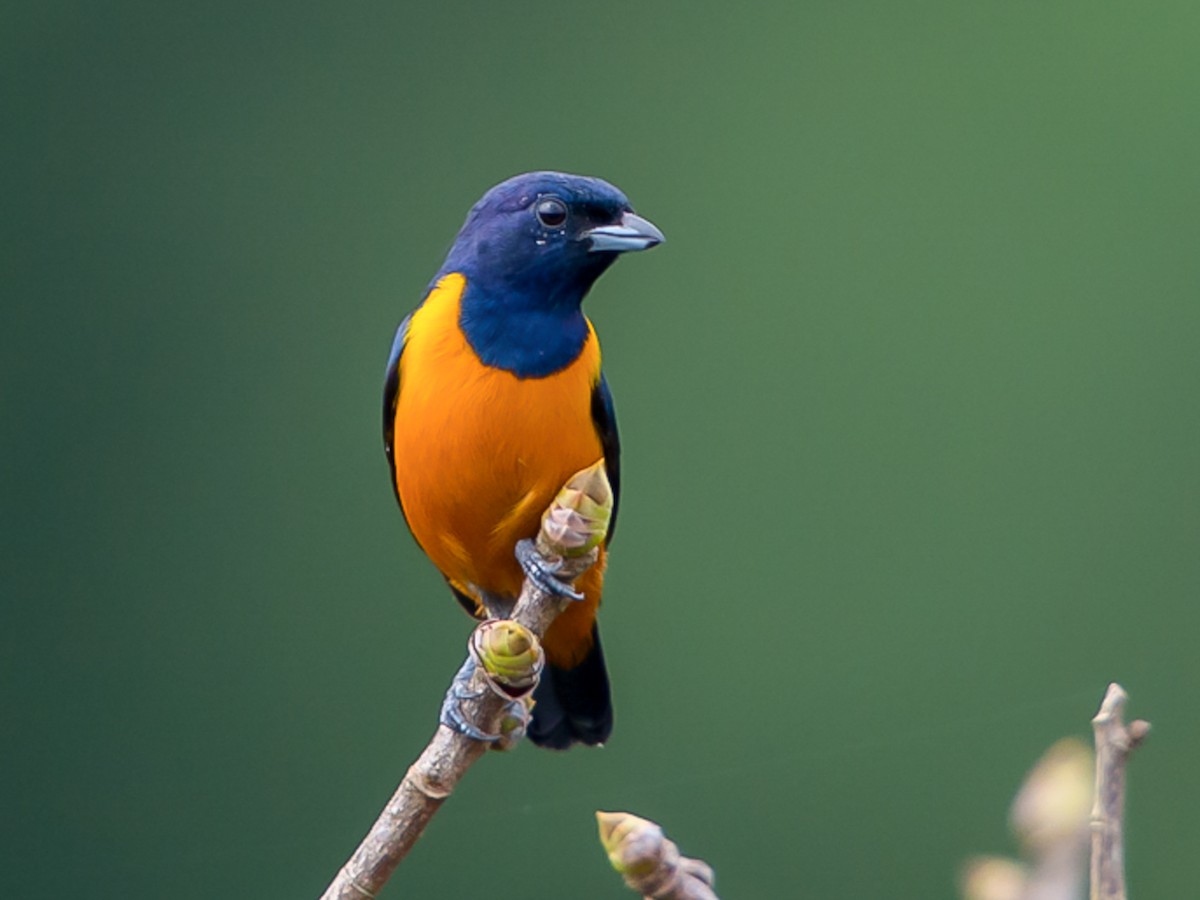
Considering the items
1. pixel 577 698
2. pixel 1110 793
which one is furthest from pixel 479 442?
pixel 1110 793

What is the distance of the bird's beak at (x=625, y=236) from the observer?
276 centimetres

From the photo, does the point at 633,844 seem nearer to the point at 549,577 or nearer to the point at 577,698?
the point at 549,577

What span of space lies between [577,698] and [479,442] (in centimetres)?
91

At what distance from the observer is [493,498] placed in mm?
2682

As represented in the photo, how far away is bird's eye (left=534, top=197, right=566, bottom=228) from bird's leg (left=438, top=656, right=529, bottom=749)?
1.26 meters

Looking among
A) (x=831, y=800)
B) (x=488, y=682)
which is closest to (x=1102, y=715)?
(x=488, y=682)

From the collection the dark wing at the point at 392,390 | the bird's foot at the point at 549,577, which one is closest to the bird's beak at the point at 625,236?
the dark wing at the point at 392,390

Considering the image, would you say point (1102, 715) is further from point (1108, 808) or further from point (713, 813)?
point (713, 813)

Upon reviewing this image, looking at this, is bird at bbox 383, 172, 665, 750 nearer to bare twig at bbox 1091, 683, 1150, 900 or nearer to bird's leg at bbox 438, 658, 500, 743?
bird's leg at bbox 438, 658, 500, 743

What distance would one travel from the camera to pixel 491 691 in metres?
1.69

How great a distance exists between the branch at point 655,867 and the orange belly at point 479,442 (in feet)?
5.96

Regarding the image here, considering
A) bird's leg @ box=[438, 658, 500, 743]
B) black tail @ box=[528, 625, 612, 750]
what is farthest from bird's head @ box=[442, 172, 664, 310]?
bird's leg @ box=[438, 658, 500, 743]

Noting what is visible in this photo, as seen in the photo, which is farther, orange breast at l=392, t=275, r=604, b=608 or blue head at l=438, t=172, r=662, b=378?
blue head at l=438, t=172, r=662, b=378

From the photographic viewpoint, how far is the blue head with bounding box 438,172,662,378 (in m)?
2.78
